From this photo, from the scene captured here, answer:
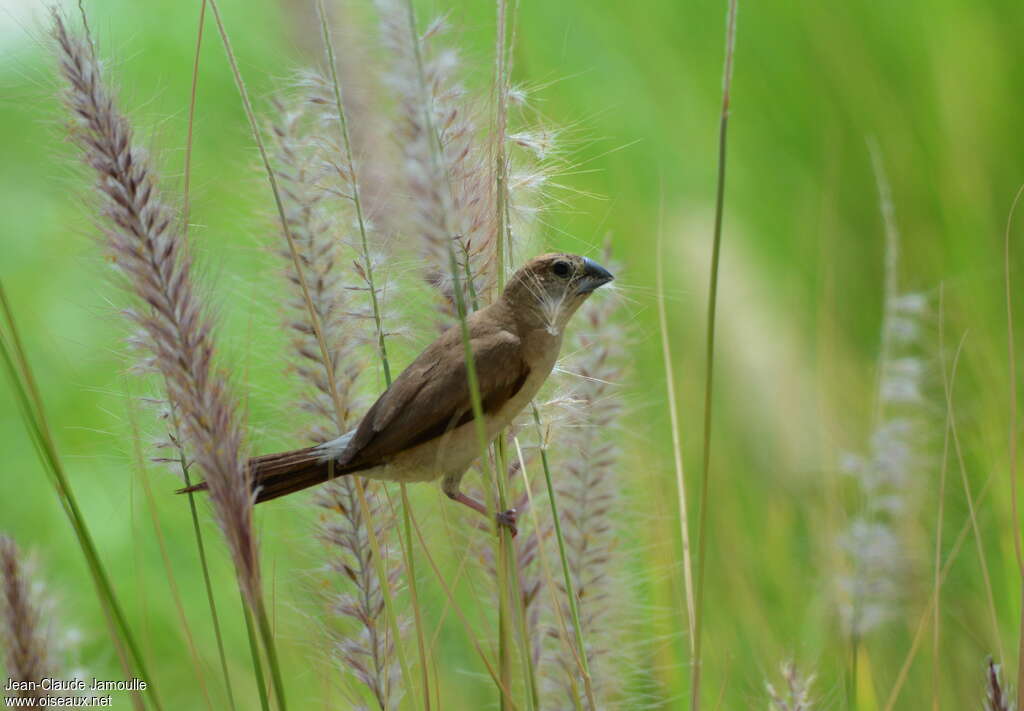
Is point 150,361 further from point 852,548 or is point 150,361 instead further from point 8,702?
point 852,548

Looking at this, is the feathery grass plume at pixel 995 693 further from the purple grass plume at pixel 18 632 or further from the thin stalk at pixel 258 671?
the purple grass plume at pixel 18 632

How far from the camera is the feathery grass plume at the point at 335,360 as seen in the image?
4.34ft

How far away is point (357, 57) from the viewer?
1.58m

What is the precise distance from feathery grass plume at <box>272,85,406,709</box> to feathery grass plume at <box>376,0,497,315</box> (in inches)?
5.3

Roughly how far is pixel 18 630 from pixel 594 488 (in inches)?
34.3

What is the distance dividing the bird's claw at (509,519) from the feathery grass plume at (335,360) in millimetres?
148

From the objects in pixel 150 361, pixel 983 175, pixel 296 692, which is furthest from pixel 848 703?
pixel 296 692

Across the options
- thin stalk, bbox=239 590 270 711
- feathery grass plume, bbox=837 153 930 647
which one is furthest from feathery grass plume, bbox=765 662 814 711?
thin stalk, bbox=239 590 270 711

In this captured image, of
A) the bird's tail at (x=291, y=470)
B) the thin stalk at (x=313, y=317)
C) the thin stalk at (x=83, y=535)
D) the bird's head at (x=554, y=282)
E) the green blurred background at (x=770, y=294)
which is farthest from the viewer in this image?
the green blurred background at (x=770, y=294)

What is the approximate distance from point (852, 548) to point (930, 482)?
658mm

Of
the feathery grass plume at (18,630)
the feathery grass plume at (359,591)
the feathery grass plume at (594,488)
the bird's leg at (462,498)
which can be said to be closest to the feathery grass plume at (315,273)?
the feathery grass plume at (359,591)

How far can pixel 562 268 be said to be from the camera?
1.61 m

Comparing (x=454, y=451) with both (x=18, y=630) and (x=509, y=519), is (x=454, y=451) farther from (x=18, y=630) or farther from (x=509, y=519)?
(x=18, y=630)

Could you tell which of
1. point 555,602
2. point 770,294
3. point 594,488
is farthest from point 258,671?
point 770,294
